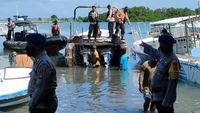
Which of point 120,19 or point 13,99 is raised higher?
point 120,19

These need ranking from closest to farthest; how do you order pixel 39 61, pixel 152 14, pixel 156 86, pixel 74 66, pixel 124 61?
1. pixel 39 61
2. pixel 156 86
3. pixel 124 61
4. pixel 74 66
5. pixel 152 14

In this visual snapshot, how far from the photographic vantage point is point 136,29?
27391 mm

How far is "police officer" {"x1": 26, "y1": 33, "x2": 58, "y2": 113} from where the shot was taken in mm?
5469

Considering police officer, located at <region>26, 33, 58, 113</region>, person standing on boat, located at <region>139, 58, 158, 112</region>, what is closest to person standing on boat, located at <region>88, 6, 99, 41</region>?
person standing on boat, located at <region>139, 58, 158, 112</region>

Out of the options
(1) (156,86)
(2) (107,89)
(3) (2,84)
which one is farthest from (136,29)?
(1) (156,86)

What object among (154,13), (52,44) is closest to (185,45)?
(52,44)

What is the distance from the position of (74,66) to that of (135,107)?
461 inches

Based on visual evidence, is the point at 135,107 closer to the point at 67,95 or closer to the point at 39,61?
the point at 67,95

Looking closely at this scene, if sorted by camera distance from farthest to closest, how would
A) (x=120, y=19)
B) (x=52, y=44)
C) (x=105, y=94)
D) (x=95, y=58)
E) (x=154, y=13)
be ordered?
1. (x=154, y=13)
2. (x=52, y=44)
3. (x=120, y=19)
4. (x=95, y=58)
5. (x=105, y=94)

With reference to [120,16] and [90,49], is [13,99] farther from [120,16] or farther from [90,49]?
[120,16]

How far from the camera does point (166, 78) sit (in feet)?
21.6

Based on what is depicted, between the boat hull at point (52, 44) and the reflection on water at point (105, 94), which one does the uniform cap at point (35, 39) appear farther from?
the boat hull at point (52, 44)

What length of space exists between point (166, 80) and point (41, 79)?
6.48 feet

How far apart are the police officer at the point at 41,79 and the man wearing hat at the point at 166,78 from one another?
1.62m
